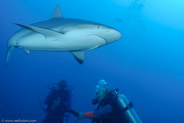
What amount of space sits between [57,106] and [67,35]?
4237mm

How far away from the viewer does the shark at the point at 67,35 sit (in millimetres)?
3230

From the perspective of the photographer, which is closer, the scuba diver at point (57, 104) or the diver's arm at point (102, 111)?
the diver's arm at point (102, 111)

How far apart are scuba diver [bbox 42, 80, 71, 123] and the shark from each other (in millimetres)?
3463

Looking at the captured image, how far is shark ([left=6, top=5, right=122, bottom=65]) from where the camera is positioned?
10.6ft

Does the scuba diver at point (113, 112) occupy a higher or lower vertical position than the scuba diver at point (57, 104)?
lower

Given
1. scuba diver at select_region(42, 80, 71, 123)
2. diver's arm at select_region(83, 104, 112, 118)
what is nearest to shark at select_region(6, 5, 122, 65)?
diver's arm at select_region(83, 104, 112, 118)

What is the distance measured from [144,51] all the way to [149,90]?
45.7 feet

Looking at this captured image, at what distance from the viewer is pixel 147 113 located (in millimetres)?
45625

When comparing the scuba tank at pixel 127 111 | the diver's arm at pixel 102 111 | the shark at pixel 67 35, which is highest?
the shark at pixel 67 35

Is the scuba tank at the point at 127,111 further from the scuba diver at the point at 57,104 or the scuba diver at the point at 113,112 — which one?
the scuba diver at the point at 57,104

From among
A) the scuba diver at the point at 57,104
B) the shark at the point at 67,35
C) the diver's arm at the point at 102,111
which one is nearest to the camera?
the shark at the point at 67,35

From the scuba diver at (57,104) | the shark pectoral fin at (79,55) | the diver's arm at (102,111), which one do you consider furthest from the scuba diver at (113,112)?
the scuba diver at (57,104)

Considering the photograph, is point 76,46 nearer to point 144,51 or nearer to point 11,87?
point 11,87

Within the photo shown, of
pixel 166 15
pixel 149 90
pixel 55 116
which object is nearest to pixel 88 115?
pixel 55 116
